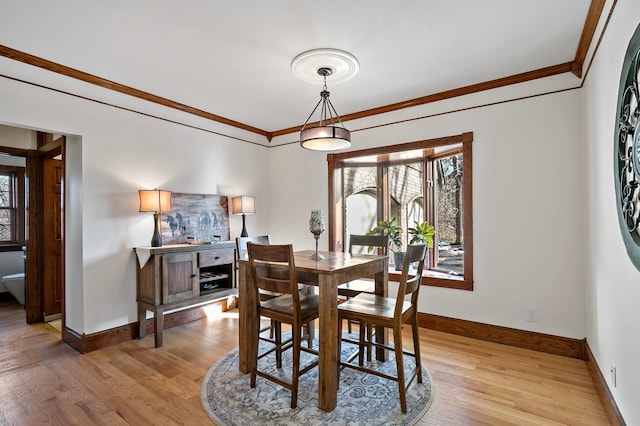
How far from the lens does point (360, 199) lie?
187 inches

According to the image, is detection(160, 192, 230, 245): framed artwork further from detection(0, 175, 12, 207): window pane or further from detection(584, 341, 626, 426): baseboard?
detection(584, 341, 626, 426): baseboard

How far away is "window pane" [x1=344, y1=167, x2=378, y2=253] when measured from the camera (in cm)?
465

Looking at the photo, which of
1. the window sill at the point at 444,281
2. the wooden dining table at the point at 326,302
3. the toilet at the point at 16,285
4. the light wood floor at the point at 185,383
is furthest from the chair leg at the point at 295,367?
the toilet at the point at 16,285

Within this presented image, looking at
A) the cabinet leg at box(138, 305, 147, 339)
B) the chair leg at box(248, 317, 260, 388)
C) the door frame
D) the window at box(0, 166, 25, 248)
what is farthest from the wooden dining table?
the window at box(0, 166, 25, 248)

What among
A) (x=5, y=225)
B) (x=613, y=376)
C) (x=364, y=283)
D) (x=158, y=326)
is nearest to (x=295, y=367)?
(x=364, y=283)

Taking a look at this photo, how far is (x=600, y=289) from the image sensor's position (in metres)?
2.32

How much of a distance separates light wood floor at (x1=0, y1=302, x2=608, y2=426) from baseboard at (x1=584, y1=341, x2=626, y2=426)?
5 centimetres

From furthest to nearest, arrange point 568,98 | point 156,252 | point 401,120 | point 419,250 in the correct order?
point 401,120 → point 156,252 → point 568,98 → point 419,250

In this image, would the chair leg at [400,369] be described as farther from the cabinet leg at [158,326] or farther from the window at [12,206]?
the window at [12,206]

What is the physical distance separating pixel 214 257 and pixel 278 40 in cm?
233

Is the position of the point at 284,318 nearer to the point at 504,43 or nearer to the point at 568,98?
the point at 504,43

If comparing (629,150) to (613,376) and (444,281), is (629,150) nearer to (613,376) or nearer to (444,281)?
(613,376)

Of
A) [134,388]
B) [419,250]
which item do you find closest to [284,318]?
[419,250]

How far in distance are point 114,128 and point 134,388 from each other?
2361 millimetres
